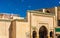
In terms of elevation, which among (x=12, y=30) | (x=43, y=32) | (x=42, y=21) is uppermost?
(x=42, y=21)

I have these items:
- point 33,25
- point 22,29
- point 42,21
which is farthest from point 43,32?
point 22,29

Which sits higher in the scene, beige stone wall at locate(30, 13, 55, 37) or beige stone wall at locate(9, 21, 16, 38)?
beige stone wall at locate(30, 13, 55, 37)

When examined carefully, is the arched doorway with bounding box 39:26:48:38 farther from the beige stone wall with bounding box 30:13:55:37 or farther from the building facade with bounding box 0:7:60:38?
the beige stone wall with bounding box 30:13:55:37

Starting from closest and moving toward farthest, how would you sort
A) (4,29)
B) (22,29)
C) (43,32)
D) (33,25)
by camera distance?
(4,29), (22,29), (33,25), (43,32)

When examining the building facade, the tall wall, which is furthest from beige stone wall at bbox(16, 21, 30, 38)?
the tall wall

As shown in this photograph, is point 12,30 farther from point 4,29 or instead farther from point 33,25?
point 33,25

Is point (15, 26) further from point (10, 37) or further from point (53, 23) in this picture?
point (53, 23)

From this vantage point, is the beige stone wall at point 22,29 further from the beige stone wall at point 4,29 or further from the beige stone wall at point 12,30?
the beige stone wall at point 4,29

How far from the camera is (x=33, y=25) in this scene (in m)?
18.0

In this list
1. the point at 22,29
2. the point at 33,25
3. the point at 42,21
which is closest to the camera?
the point at 22,29

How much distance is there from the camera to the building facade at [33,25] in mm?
16767

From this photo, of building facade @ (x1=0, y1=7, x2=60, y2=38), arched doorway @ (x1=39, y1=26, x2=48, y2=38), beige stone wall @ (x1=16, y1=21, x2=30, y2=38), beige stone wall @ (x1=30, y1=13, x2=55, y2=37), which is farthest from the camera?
arched doorway @ (x1=39, y1=26, x2=48, y2=38)

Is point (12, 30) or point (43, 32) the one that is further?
point (43, 32)

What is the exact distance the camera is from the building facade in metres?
16.8
